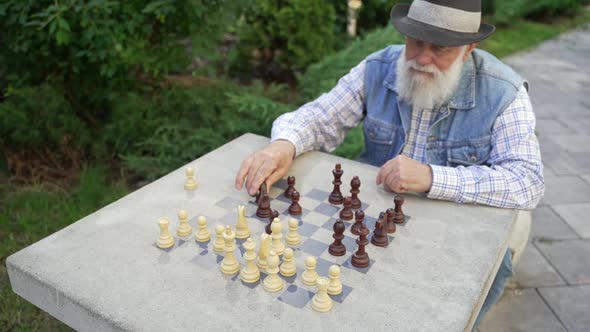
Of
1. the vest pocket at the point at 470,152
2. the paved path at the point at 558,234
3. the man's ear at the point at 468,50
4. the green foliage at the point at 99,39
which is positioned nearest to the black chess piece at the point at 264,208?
the vest pocket at the point at 470,152

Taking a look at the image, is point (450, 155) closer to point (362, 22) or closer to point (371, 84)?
point (371, 84)

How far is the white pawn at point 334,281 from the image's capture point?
1551mm

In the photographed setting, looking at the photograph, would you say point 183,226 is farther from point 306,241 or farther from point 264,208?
point 306,241

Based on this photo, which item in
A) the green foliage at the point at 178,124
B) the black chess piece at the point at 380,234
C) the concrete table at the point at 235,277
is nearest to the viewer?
the concrete table at the point at 235,277

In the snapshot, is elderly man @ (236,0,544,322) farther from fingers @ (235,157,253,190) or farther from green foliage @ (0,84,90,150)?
green foliage @ (0,84,90,150)

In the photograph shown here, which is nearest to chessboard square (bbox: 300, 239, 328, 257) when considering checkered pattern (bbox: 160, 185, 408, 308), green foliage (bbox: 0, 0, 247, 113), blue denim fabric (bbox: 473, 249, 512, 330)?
checkered pattern (bbox: 160, 185, 408, 308)

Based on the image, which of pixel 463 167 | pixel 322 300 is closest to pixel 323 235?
pixel 322 300

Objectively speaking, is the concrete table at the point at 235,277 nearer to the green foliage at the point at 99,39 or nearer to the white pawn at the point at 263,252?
the white pawn at the point at 263,252

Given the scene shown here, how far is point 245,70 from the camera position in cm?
584

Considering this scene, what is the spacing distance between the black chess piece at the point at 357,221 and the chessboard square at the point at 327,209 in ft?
0.50

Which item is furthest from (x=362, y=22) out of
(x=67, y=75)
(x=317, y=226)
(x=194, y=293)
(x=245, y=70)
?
(x=194, y=293)

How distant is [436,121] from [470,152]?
8.4 inches

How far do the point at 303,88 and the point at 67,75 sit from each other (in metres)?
1.93

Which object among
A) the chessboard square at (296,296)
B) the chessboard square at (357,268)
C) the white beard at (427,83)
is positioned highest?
the white beard at (427,83)
